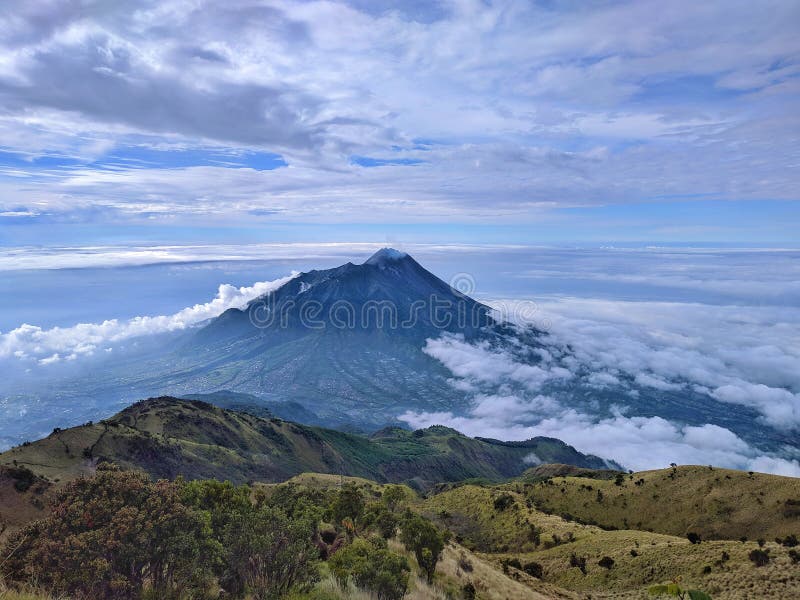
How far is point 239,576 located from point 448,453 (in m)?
195

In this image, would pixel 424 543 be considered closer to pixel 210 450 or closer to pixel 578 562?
pixel 578 562

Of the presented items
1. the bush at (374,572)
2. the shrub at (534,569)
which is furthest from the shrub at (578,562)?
the bush at (374,572)

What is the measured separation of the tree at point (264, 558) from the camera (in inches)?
489

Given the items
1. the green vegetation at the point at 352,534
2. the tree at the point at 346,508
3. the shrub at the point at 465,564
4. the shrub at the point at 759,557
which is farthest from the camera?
the shrub at the point at 759,557

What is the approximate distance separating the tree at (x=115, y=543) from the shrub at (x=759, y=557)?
107ft

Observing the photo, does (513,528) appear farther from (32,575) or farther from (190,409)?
→ (190,409)

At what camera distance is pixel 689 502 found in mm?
57062

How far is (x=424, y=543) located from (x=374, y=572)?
8.57 meters

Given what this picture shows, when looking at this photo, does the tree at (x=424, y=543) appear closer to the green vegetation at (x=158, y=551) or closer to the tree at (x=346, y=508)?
the tree at (x=346, y=508)

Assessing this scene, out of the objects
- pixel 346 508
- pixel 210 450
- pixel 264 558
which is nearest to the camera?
pixel 264 558

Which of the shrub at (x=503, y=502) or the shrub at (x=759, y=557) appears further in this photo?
the shrub at (x=503, y=502)

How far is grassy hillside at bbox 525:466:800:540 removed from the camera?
4984 cm

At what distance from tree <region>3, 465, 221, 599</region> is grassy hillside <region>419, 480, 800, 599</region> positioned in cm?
2511

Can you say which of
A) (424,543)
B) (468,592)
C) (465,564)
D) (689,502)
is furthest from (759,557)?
(689,502)
